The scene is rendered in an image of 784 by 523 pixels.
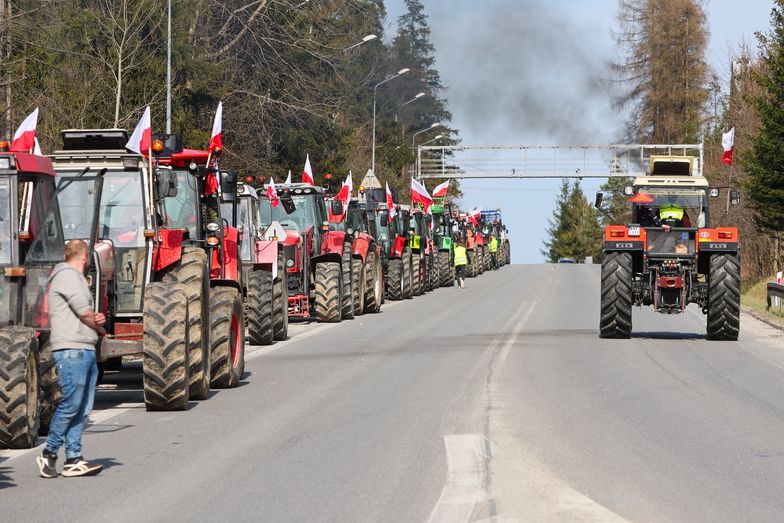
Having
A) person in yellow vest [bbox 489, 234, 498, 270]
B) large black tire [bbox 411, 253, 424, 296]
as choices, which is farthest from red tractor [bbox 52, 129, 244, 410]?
person in yellow vest [bbox 489, 234, 498, 270]

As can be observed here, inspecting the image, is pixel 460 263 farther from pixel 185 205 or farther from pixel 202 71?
pixel 185 205

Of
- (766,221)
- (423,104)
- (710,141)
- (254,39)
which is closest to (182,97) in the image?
(254,39)

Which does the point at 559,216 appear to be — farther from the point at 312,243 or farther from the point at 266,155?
the point at 312,243

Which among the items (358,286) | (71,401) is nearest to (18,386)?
(71,401)

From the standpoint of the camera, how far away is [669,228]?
78.7ft

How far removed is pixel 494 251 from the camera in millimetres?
71312

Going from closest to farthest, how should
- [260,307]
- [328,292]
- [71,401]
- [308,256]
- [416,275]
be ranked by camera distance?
1. [71,401]
2. [260,307]
3. [308,256]
4. [328,292]
5. [416,275]

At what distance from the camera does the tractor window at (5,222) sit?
11.7m

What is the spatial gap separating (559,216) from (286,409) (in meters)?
156

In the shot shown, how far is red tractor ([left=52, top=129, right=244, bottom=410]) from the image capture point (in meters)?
13.4

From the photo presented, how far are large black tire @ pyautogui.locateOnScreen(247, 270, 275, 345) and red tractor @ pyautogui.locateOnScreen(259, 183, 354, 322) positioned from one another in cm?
427

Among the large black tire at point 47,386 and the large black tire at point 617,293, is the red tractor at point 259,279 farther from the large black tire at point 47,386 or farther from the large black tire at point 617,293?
the large black tire at point 47,386

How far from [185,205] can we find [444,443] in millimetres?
6394

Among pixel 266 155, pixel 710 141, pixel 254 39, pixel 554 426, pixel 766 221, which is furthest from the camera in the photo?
pixel 710 141
